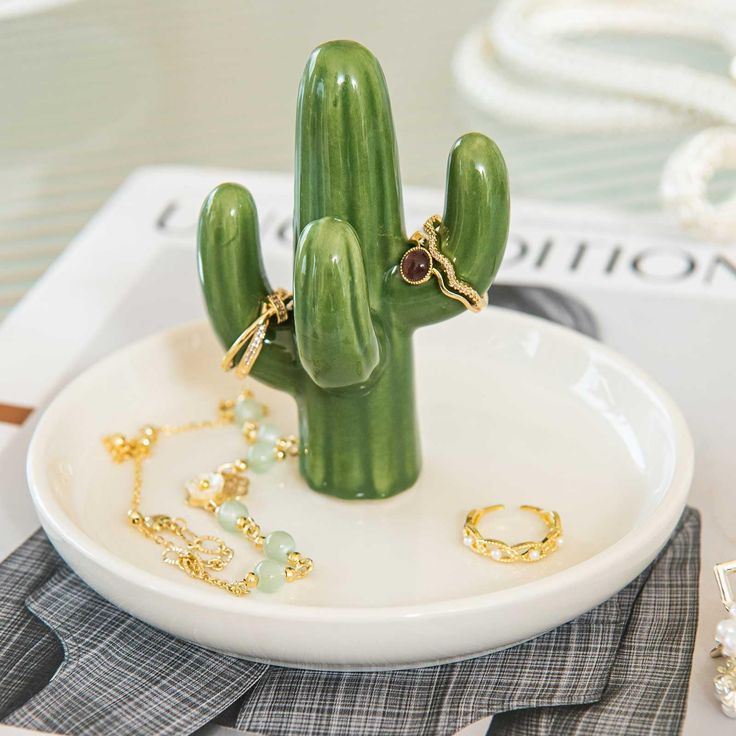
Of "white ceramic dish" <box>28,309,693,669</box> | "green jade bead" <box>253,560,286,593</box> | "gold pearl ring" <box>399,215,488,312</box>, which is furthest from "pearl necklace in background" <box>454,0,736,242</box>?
"green jade bead" <box>253,560,286,593</box>

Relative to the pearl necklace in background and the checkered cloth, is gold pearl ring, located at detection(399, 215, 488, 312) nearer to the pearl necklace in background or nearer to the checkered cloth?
the checkered cloth

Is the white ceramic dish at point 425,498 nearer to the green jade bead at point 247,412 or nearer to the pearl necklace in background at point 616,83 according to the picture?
the green jade bead at point 247,412

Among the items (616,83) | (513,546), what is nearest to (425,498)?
(513,546)

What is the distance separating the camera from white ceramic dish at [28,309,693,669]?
0.46 m


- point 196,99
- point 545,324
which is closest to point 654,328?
point 545,324

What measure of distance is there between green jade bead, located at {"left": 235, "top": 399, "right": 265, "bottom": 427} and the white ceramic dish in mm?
11

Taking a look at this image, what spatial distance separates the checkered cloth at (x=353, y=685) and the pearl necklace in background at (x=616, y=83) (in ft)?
1.47

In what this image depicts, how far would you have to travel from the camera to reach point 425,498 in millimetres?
572

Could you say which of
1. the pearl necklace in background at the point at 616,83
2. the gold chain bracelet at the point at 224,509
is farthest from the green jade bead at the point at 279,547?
the pearl necklace in background at the point at 616,83

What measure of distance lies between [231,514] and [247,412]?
0.10 metres

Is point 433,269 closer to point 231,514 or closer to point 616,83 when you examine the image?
point 231,514

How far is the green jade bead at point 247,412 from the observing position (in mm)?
638

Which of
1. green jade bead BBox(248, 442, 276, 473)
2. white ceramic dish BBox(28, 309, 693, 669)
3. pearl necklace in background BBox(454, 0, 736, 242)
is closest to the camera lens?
white ceramic dish BBox(28, 309, 693, 669)

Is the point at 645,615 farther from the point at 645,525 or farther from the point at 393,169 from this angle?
the point at 393,169
